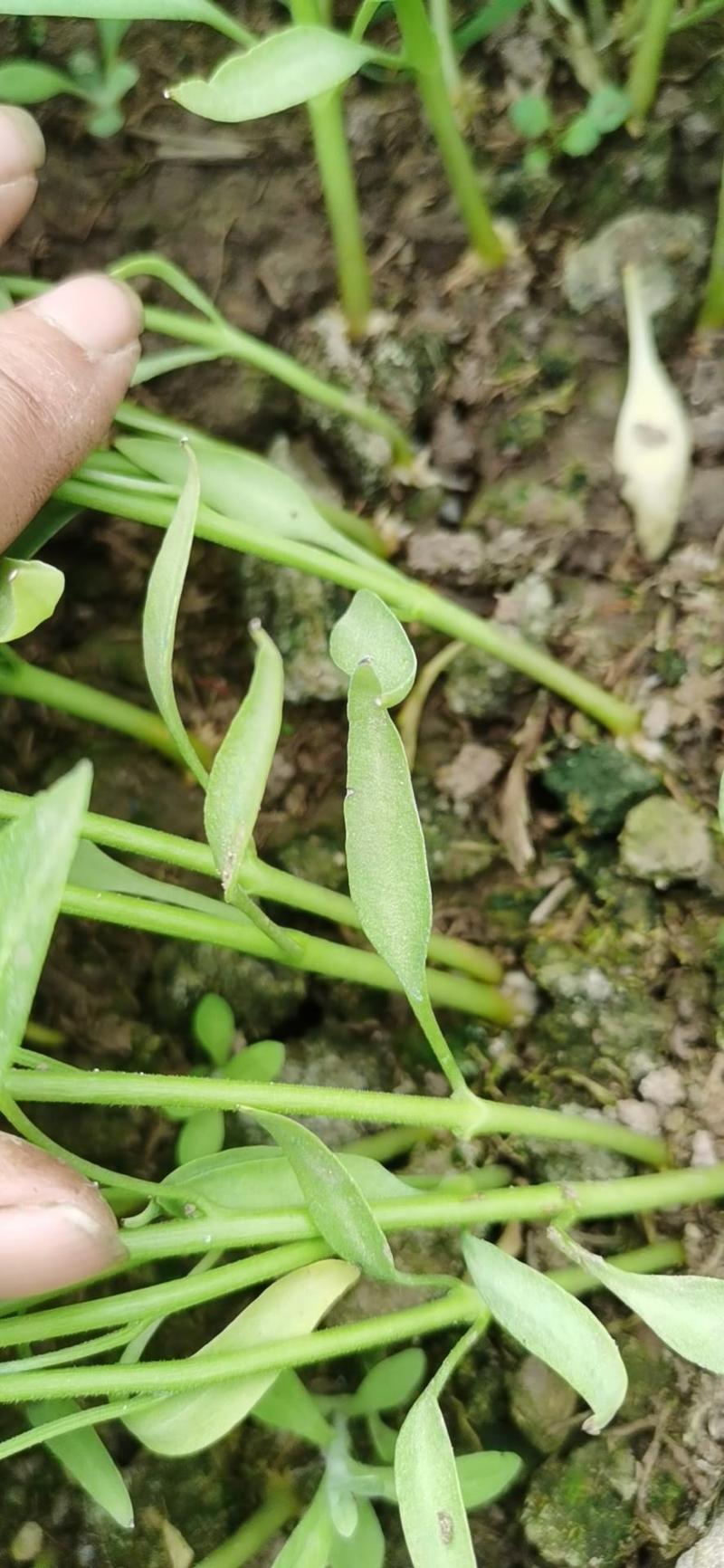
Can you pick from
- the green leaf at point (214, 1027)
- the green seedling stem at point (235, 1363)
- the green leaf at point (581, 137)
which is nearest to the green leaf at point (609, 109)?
the green leaf at point (581, 137)

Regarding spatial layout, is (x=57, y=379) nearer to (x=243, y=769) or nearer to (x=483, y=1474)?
(x=243, y=769)

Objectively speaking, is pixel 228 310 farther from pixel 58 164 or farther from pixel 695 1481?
pixel 695 1481

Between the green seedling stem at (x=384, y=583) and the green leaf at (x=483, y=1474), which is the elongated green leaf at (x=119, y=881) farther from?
the green leaf at (x=483, y=1474)

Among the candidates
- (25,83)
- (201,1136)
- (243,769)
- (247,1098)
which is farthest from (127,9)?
(201,1136)

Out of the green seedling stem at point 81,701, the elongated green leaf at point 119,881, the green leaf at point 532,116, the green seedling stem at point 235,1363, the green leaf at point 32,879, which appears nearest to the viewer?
the green leaf at point 32,879

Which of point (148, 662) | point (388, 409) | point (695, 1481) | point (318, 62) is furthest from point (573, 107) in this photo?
point (695, 1481)
